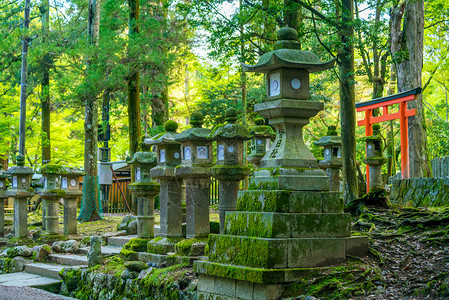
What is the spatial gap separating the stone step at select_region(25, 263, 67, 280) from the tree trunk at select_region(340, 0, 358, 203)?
7.10 m

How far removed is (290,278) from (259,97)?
55.0 feet

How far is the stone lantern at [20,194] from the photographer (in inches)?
585

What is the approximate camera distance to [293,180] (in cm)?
702

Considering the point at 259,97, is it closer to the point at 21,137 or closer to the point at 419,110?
the point at 419,110

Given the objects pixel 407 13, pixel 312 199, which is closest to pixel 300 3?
pixel 407 13

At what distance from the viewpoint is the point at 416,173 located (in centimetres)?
1445

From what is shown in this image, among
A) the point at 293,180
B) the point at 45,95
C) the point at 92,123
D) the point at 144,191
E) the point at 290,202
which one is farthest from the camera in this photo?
the point at 45,95

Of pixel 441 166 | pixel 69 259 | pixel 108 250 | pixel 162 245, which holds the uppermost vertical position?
pixel 441 166

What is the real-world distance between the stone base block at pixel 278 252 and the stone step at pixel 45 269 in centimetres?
518

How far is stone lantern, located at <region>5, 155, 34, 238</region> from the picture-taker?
14.9 metres

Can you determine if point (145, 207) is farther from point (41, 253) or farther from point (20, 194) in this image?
point (20, 194)

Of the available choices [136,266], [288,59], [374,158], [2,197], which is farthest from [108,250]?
[374,158]

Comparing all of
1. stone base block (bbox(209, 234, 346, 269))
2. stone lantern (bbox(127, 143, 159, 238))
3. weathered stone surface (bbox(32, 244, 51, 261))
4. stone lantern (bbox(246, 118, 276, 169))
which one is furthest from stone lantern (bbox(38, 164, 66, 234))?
stone base block (bbox(209, 234, 346, 269))

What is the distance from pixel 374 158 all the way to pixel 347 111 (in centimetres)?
142
